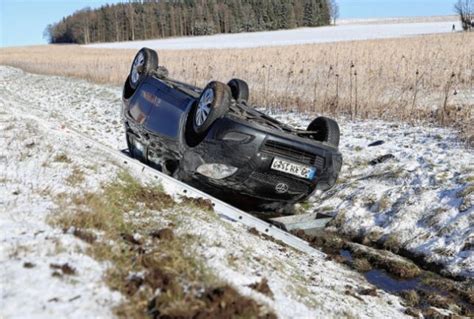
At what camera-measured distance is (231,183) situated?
533 centimetres

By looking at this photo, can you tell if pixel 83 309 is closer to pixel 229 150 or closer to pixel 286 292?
pixel 286 292

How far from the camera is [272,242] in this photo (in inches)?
181

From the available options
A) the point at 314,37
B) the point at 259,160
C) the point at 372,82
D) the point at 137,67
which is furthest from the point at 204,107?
the point at 314,37

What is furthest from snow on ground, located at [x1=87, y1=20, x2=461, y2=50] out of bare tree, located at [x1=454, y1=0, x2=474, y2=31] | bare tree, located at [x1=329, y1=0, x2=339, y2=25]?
bare tree, located at [x1=329, y1=0, x2=339, y2=25]

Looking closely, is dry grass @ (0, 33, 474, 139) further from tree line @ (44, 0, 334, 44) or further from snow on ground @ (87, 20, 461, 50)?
tree line @ (44, 0, 334, 44)

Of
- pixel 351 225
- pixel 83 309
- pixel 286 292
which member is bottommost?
pixel 351 225

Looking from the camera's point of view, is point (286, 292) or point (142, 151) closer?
point (286, 292)

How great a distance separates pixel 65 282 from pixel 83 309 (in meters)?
0.27

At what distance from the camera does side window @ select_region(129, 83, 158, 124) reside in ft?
21.4

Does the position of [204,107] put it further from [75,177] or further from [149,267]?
[149,267]

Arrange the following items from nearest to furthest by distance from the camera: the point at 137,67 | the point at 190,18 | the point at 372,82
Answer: the point at 137,67 < the point at 372,82 < the point at 190,18

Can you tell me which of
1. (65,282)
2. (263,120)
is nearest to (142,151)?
(263,120)

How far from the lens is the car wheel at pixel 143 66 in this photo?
7.19 meters

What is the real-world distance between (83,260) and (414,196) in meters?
4.30
